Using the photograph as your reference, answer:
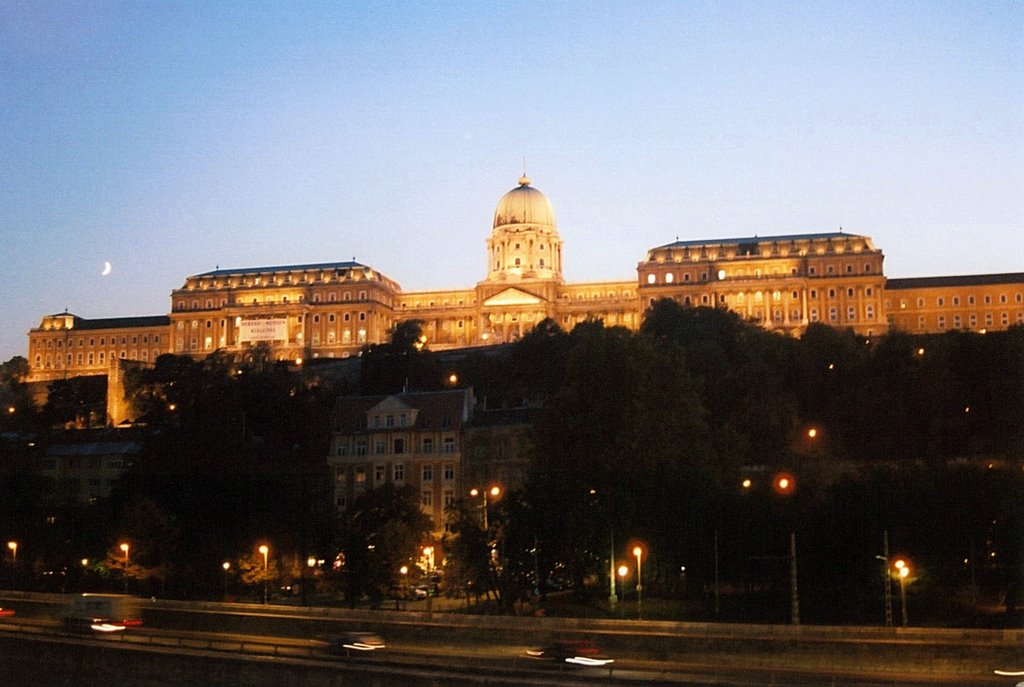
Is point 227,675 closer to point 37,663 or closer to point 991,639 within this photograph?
point 37,663

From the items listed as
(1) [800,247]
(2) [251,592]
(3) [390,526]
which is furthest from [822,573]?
(1) [800,247]

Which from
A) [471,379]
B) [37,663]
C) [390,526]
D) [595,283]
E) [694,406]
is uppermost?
[595,283]

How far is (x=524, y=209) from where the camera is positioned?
192500 mm

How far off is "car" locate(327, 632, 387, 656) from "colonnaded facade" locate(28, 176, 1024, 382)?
119 metres

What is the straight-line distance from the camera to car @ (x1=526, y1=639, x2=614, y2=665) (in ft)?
→ 108

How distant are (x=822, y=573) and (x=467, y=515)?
1461 centimetres

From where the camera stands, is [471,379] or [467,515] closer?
[467,515]

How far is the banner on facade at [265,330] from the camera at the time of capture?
603 ft

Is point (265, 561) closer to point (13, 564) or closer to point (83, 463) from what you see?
point (13, 564)

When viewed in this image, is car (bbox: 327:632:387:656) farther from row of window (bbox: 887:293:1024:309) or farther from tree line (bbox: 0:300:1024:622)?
row of window (bbox: 887:293:1024:309)

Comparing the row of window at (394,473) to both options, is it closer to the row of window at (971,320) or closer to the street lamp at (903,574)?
the street lamp at (903,574)

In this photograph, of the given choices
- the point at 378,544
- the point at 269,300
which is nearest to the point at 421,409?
the point at 378,544

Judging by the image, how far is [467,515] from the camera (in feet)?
186

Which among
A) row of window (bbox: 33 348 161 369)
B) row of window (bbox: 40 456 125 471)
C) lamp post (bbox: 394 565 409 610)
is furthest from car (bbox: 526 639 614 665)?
row of window (bbox: 33 348 161 369)
